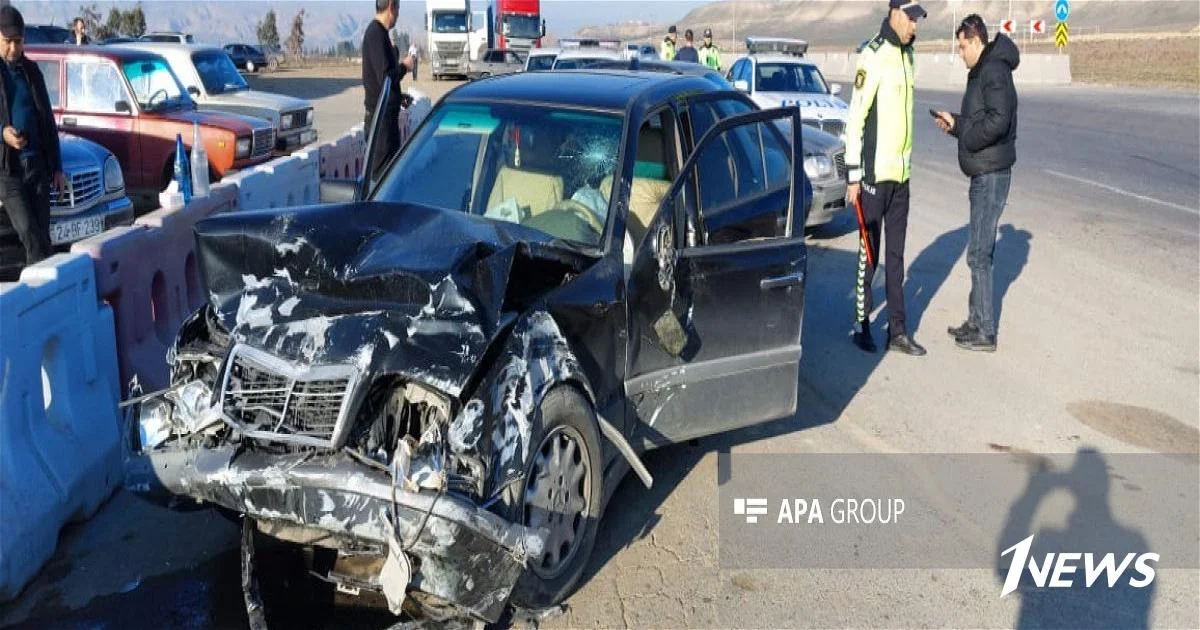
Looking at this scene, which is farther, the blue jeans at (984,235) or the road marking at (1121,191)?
the road marking at (1121,191)

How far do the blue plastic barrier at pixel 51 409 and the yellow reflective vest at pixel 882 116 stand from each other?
489cm

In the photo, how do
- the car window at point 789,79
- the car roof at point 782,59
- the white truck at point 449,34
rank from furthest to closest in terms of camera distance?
the white truck at point 449,34 < the car roof at point 782,59 < the car window at point 789,79

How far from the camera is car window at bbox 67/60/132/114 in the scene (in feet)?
42.8

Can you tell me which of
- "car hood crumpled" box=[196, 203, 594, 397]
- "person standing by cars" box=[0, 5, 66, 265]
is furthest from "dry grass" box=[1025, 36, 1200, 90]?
"car hood crumpled" box=[196, 203, 594, 397]

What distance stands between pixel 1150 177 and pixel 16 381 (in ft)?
52.9

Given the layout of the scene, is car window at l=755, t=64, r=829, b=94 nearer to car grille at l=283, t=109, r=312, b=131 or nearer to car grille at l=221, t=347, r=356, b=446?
car grille at l=283, t=109, r=312, b=131

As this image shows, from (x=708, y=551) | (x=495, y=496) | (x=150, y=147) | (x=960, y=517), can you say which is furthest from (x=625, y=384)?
(x=150, y=147)

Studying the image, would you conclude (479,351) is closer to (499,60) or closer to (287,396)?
(287,396)

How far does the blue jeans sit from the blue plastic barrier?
5628mm

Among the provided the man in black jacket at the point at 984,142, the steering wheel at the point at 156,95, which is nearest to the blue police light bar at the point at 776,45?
the steering wheel at the point at 156,95

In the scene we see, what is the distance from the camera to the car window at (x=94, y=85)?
513 inches

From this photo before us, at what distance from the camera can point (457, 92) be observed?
18.7 ft

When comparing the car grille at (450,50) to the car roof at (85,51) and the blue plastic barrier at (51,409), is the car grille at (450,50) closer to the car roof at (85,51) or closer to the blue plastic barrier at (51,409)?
the car roof at (85,51)

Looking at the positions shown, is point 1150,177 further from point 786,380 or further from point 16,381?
point 16,381
